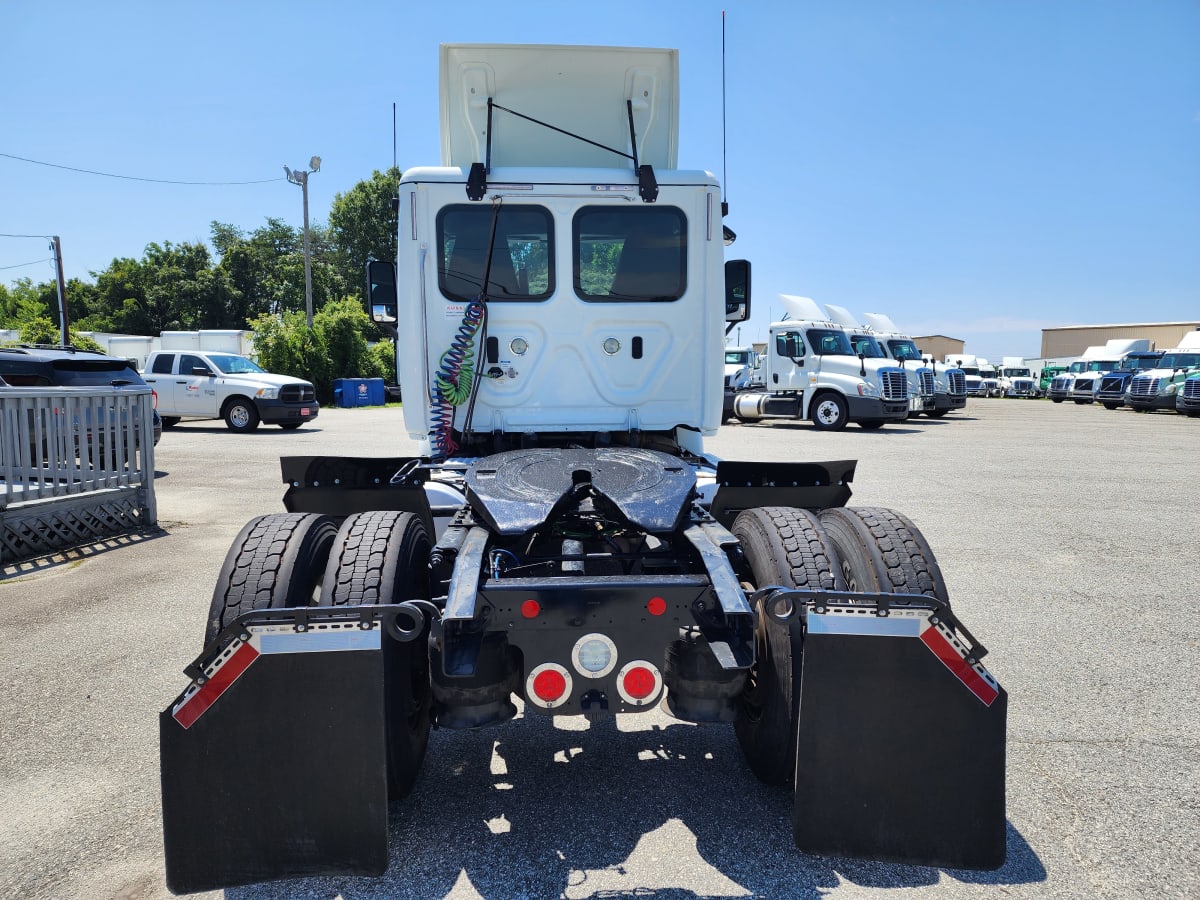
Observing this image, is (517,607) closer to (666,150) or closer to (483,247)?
(483,247)

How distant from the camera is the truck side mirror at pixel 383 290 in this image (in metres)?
4.78

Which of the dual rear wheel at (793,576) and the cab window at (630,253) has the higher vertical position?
the cab window at (630,253)

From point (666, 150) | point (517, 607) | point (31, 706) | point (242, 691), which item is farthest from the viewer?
point (666, 150)

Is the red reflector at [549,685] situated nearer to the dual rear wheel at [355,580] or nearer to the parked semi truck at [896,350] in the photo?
the dual rear wheel at [355,580]

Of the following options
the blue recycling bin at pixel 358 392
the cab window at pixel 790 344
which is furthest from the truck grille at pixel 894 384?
the blue recycling bin at pixel 358 392

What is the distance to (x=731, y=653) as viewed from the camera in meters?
2.33

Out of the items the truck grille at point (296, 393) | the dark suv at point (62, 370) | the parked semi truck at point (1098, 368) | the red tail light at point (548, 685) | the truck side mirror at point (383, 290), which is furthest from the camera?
the parked semi truck at point (1098, 368)

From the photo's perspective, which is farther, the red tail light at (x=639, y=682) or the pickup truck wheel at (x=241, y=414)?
the pickup truck wheel at (x=241, y=414)

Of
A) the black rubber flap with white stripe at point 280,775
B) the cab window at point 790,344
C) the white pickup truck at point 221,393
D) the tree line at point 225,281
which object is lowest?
the black rubber flap with white stripe at point 280,775

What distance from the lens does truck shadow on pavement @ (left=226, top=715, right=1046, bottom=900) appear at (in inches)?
94.3

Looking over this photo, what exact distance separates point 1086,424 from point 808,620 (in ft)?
83.6

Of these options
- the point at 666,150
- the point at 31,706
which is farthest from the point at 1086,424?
the point at 31,706

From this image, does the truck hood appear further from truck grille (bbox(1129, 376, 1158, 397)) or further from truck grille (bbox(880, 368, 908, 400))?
truck grille (bbox(1129, 376, 1158, 397))

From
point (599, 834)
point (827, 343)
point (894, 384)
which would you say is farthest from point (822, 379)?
point (599, 834)
